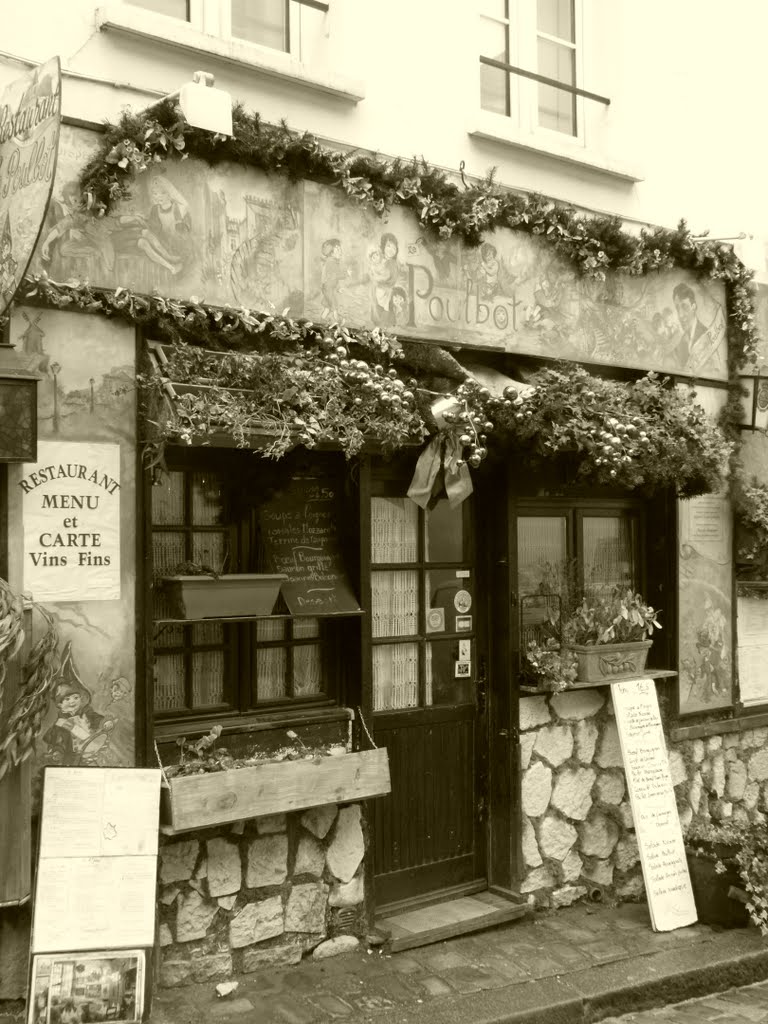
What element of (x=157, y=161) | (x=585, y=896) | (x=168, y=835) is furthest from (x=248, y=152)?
(x=585, y=896)

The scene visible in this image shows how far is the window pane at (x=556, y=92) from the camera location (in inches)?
271

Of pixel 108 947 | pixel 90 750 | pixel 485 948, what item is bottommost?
pixel 485 948

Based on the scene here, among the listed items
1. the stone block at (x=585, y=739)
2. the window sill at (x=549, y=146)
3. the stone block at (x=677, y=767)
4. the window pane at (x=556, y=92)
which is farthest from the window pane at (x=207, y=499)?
the stone block at (x=677, y=767)

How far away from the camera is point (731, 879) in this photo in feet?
20.2

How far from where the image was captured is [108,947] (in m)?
4.48

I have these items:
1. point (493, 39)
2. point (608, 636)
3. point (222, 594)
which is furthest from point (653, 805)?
point (493, 39)

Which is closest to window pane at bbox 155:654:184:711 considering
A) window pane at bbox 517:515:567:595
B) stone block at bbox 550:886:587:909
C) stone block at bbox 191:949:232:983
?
stone block at bbox 191:949:232:983

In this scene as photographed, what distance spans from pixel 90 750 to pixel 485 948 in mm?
2447

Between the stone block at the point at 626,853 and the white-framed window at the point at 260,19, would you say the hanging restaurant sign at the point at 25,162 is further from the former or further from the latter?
the stone block at the point at 626,853

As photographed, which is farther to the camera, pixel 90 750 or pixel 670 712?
pixel 670 712

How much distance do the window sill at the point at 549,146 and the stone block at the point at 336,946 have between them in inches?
171

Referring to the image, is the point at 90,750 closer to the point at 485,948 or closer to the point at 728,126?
the point at 485,948

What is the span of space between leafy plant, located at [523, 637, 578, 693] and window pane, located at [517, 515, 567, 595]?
41 cm

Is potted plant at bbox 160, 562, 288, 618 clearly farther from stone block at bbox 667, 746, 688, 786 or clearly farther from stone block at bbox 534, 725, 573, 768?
stone block at bbox 667, 746, 688, 786
